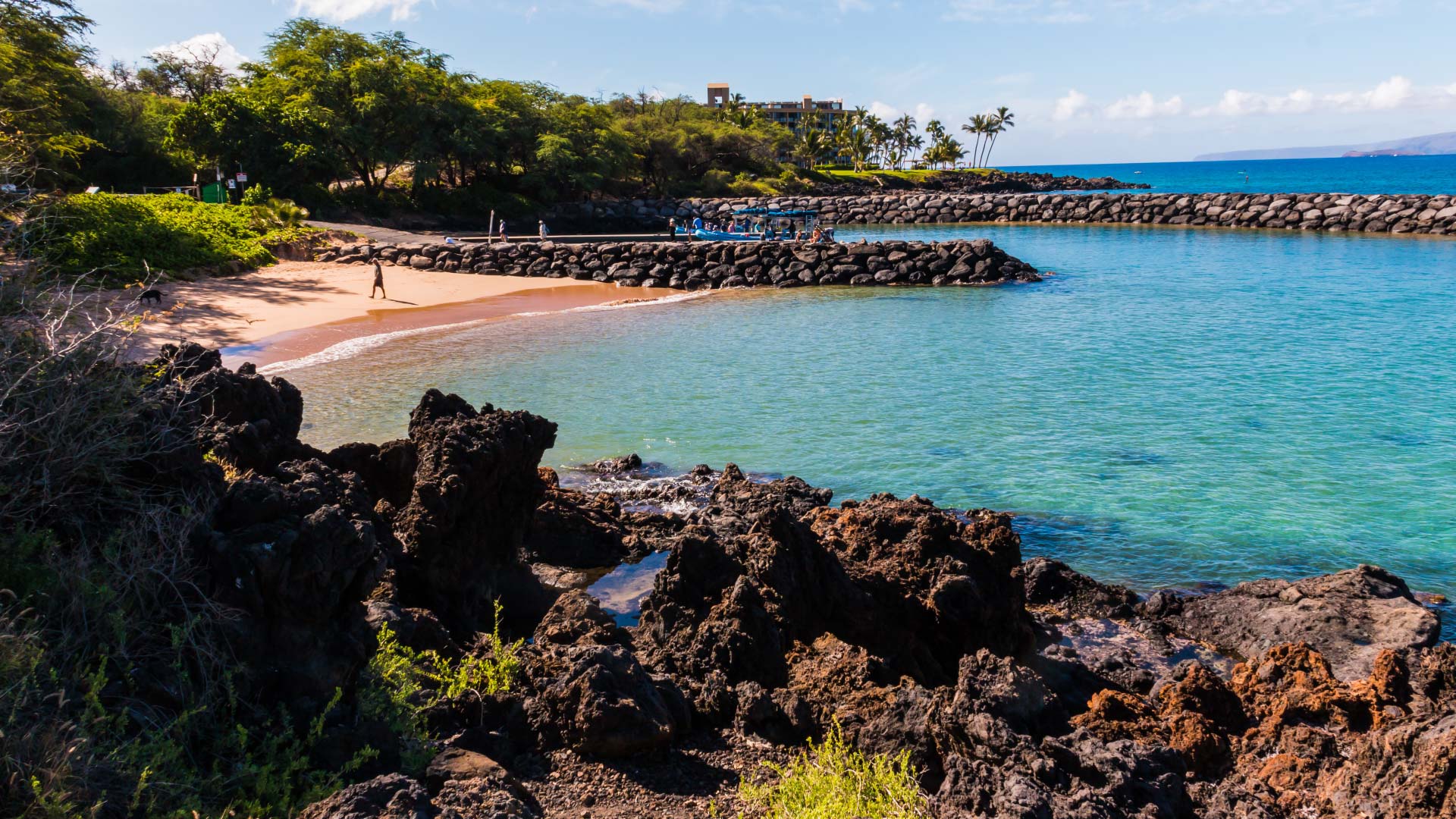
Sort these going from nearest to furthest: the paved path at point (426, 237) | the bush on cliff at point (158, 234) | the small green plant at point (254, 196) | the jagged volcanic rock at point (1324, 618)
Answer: the jagged volcanic rock at point (1324, 618) < the bush on cliff at point (158, 234) < the small green plant at point (254, 196) < the paved path at point (426, 237)

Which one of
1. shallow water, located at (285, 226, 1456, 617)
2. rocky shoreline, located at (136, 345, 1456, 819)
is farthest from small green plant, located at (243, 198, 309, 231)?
rocky shoreline, located at (136, 345, 1456, 819)

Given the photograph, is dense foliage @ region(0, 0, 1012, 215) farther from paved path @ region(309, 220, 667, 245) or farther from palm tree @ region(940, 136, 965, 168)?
palm tree @ region(940, 136, 965, 168)

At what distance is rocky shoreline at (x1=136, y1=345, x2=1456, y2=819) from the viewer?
543cm

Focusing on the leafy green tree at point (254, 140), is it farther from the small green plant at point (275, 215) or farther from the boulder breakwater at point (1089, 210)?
the boulder breakwater at point (1089, 210)

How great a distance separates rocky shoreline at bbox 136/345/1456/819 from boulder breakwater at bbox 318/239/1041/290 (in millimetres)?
31102

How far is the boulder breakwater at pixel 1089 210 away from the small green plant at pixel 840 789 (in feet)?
193

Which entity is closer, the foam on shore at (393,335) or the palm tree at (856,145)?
the foam on shore at (393,335)

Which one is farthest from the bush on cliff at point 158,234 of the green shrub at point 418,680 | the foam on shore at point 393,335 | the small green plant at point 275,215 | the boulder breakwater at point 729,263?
the green shrub at point 418,680

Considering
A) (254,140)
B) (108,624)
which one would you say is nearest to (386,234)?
(254,140)

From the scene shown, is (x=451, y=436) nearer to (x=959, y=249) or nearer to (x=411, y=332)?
(x=411, y=332)

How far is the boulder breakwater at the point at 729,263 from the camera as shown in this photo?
4169cm

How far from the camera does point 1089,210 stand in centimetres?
7631

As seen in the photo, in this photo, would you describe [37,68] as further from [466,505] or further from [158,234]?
[466,505]

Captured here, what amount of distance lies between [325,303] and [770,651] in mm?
27757
